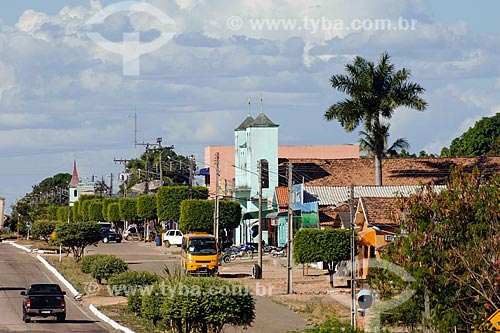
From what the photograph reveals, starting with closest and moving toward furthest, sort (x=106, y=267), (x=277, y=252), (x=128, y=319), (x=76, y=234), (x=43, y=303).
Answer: (x=43, y=303) → (x=128, y=319) → (x=106, y=267) → (x=76, y=234) → (x=277, y=252)

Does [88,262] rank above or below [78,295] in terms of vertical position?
above

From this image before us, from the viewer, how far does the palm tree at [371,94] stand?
6581 cm

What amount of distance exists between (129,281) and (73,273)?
1652 centimetres

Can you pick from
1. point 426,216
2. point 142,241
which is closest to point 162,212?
point 142,241

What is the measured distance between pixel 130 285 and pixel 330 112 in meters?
25.2

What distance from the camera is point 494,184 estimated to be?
2284 centimetres

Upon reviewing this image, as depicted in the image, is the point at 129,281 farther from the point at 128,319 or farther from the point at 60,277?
the point at 60,277

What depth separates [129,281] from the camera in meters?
45.4

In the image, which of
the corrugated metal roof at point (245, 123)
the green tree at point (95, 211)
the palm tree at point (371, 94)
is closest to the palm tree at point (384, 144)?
the palm tree at point (371, 94)

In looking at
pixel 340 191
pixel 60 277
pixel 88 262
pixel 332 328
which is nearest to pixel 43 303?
pixel 88 262

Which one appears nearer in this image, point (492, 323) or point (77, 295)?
point (492, 323)

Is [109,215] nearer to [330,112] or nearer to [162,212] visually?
[162,212]

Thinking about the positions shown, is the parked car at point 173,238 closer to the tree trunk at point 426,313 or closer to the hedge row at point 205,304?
the hedge row at point 205,304

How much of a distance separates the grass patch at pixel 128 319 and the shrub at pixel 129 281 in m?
1.08
